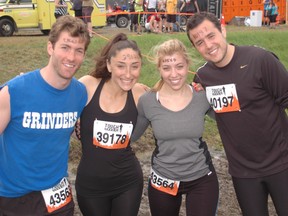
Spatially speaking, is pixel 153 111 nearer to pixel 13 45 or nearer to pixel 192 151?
pixel 192 151

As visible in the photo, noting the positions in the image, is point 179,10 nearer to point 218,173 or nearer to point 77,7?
point 77,7

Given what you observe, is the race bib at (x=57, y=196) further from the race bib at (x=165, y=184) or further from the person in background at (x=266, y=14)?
the person in background at (x=266, y=14)

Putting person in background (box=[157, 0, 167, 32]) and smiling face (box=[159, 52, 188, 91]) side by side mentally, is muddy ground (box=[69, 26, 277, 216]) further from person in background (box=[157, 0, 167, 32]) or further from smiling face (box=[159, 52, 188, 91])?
person in background (box=[157, 0, 167, 32])

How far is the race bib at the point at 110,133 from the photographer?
10.4 feet

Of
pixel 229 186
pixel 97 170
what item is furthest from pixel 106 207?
pixel 229 186

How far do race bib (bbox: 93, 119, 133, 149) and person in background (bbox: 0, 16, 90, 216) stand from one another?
0.91ft

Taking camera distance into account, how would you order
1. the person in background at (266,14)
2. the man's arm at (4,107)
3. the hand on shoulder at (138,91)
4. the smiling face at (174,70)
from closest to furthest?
the man's arm at (4,107)
the smiling face at (174,70)
the hand on shoulder at (138,91)
the person in background at (266,14)

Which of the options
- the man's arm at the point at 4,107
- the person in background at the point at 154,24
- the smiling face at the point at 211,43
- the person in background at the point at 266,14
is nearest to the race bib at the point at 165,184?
the smiling face at the point at 211,43

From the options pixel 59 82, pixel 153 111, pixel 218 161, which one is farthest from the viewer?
pixel 218 161

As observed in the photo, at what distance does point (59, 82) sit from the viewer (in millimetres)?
2859

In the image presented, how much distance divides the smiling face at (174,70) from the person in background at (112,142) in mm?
223

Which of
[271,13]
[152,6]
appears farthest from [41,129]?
[271,13]

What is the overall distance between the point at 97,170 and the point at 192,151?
0.75m

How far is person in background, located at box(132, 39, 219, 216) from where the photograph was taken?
3.25 meters
